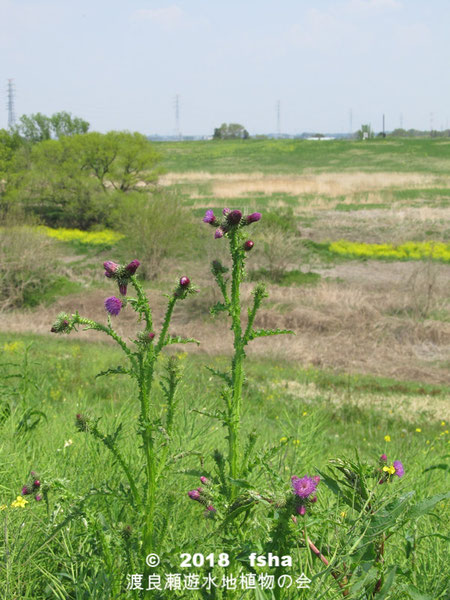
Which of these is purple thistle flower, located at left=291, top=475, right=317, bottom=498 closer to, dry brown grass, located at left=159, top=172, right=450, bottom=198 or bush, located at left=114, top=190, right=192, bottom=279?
bush, located at left=114, top=190, right=192, bottom=279

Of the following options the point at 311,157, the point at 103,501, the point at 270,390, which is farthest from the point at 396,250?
the point at 311,157

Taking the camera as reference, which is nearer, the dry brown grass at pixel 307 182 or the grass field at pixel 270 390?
the grass field at pixel 270 390

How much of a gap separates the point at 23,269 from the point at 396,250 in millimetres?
16145

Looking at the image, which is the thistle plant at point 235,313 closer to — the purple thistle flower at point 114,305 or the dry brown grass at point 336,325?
the purple thistle flower at point 114,305

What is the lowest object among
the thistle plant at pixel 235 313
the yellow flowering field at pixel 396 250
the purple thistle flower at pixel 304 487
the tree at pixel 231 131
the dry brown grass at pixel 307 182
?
the yellow flowering field at pixel 396 250

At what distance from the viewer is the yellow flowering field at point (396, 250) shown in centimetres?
2765

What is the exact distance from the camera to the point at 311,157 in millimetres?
89625

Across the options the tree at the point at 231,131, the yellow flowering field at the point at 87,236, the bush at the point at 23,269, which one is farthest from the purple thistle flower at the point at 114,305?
the tree at the point at 231,131

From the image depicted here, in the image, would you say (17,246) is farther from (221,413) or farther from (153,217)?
(221,413)

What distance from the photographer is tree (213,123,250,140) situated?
146m

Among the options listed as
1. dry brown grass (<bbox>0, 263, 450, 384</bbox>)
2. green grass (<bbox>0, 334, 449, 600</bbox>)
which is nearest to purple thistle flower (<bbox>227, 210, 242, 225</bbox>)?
green grass (<bbox>0, 334, 449, 600</bbox>)

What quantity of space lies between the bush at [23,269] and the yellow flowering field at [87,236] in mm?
7704

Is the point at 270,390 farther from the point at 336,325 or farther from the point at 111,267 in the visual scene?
the point at 111,267

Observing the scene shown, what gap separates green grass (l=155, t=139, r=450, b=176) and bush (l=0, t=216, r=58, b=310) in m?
51.9
